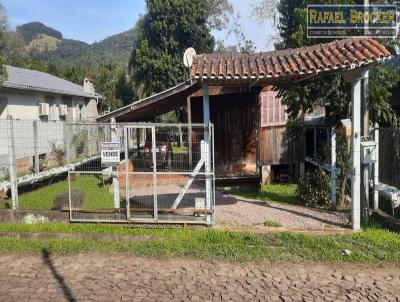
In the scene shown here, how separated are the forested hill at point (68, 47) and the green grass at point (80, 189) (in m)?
66.7

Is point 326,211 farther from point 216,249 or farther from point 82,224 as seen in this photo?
point 82,224

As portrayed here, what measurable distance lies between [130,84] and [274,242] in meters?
34.1

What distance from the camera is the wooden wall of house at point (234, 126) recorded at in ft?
44.9

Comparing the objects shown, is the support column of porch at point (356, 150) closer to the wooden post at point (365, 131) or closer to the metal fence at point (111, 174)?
the wooden post at point (365, 131)

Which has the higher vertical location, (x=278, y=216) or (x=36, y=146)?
(x=36, y=146)

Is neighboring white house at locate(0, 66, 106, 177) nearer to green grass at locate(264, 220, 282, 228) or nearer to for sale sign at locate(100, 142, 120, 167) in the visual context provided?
for sale sign at locate(100, 142, 120, 167)

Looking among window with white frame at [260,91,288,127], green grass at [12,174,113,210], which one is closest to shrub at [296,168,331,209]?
green grass at [12,174,113,210]

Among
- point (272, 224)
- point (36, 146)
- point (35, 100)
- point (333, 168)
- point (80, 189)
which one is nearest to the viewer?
point (272, 224)

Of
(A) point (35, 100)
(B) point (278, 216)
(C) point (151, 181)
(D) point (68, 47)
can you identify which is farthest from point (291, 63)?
(D) point (68, 47)

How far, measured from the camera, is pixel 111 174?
7934 mm

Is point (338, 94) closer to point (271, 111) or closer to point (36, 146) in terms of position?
point (271, 111)

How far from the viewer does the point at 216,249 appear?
20.4 feet

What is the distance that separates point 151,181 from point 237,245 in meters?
3.37

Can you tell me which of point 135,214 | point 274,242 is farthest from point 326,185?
point 135,214
